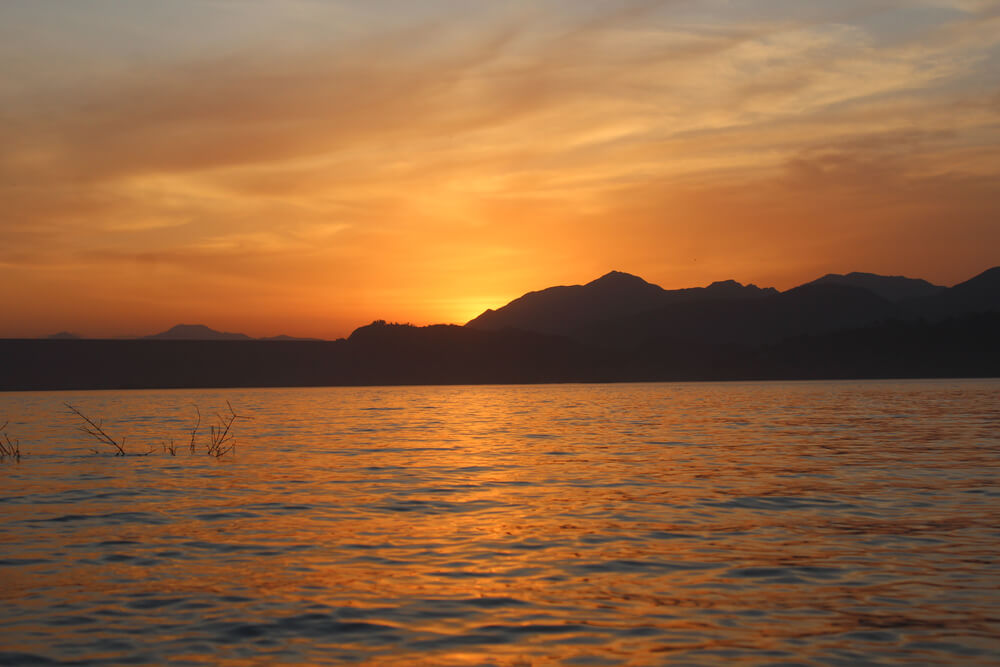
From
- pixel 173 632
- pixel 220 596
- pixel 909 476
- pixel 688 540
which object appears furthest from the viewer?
pixel 909 476

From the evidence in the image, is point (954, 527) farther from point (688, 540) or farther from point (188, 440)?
point (188, 440)

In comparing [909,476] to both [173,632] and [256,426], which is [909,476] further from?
[256,426]

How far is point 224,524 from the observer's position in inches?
670

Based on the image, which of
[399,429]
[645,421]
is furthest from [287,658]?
[645,421]

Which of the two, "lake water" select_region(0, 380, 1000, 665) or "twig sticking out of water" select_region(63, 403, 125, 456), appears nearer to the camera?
"lake water" select_region(0, 380, 1000, 665)

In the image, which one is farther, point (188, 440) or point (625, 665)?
point (188, 440)

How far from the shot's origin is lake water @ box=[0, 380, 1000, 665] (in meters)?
9.35

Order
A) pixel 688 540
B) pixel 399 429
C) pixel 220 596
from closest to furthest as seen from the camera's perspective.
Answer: pixel 220 596 < pixel 688 540 < pixel 399 429

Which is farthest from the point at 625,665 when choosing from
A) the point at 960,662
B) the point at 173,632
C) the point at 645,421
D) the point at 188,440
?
the point at 645,421

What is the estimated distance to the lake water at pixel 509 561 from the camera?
9.35 m

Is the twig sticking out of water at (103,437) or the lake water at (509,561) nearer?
the lake water at (509,561)

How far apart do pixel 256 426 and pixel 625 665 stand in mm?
45197

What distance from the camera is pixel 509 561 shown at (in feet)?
44.2

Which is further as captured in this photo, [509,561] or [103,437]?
[103,437]
